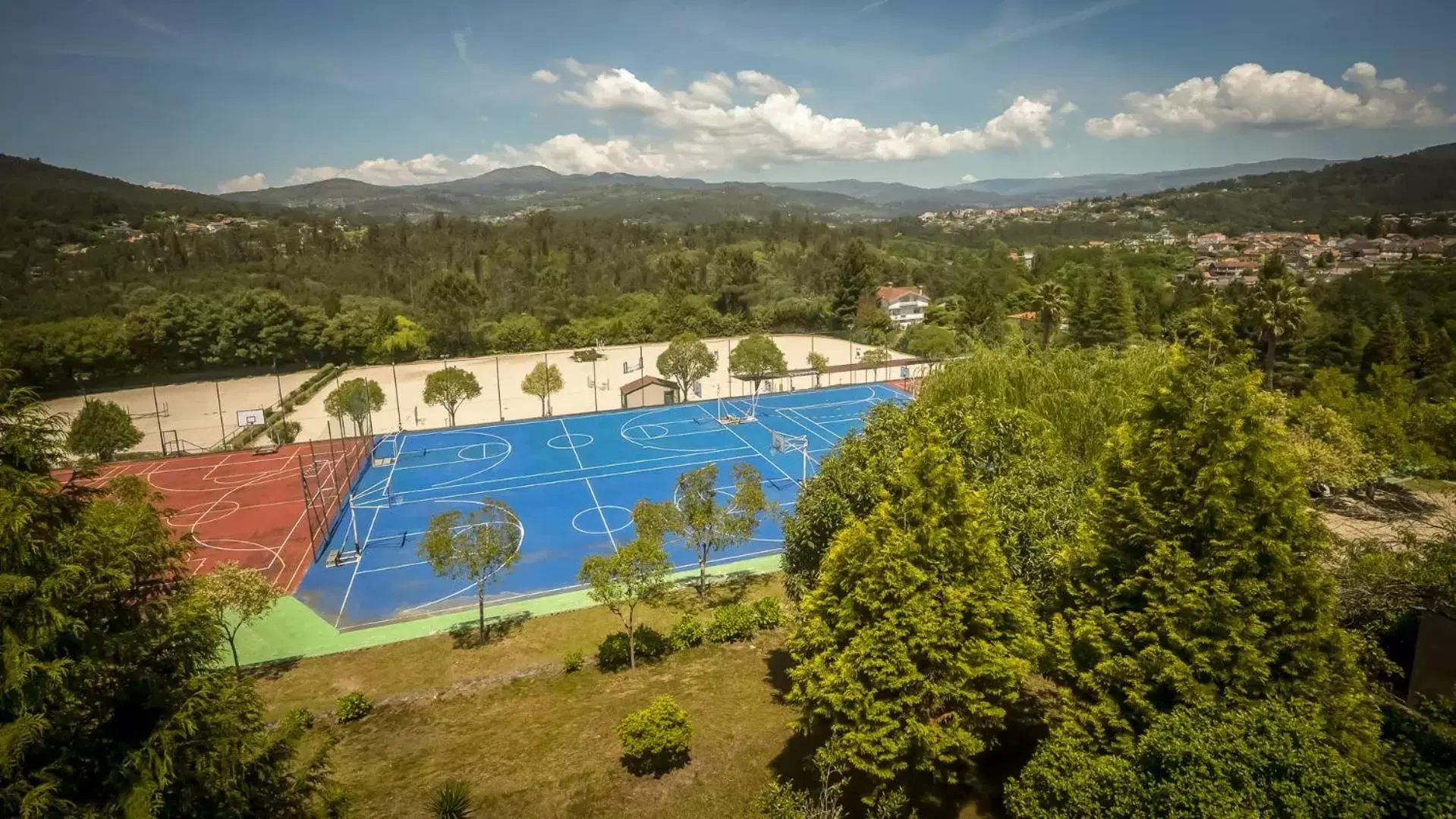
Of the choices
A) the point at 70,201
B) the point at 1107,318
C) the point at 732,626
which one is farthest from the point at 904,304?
the point at 70,201

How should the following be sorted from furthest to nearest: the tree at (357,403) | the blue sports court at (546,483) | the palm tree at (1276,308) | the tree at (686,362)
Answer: the tree at (686,362), the tree at (357,403), the palm tree at (1276,308), the blue sports court at (546,483)

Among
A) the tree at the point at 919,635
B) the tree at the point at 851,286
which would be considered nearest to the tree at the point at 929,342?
the tree at the point at 851,286

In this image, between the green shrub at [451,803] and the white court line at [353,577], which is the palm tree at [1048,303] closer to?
the white court line at [353,577]

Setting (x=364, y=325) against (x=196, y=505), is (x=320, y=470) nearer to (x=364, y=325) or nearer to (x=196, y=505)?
(x=196, y=505)

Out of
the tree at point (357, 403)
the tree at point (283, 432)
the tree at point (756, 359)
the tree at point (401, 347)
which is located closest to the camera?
the tree at point (357, 403)

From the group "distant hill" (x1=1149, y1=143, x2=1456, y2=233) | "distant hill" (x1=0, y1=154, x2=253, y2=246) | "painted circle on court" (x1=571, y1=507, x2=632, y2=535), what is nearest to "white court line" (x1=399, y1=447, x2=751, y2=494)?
"painted circle on court" (x1=571, y1=507, x2=632, y2=535)

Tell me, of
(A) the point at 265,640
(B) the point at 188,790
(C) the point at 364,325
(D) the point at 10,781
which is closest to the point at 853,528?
(B) the point at 188,790

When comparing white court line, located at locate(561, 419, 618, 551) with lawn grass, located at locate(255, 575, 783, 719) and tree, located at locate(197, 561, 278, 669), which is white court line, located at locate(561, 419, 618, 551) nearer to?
lawn grass, located at locate(255, 575, 783, 719)
